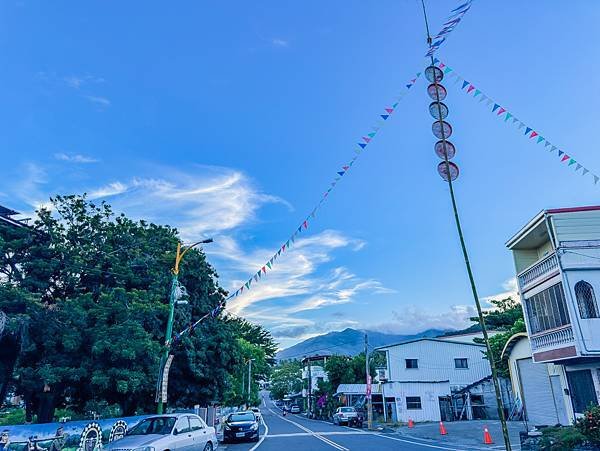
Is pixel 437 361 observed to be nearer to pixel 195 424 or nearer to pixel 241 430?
pixel 241 430

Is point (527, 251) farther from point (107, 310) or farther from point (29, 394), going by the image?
point (29, 394)

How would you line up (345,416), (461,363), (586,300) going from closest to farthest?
(586,300)
(345,416)
(461,363)

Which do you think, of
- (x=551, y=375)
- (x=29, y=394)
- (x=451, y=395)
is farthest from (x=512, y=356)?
(x=29, y=394)

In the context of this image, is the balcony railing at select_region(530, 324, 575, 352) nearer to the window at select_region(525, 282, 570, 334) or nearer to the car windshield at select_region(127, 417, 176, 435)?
the window at select_region(525, 282, 570, 334)

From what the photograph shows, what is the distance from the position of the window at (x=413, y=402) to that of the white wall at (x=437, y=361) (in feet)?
16.7

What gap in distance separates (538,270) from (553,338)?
3.05 meters

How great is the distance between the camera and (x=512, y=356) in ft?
78.2

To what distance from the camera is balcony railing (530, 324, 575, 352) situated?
1665cm

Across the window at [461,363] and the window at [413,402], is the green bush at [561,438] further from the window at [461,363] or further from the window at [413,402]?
the window at [461,363]

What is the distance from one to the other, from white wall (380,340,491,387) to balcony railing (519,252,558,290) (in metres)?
22.3

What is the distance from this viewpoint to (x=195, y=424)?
12.8 m

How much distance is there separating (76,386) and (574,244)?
20157 mm

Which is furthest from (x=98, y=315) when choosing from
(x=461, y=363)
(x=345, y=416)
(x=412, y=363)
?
(x=461, y=363)

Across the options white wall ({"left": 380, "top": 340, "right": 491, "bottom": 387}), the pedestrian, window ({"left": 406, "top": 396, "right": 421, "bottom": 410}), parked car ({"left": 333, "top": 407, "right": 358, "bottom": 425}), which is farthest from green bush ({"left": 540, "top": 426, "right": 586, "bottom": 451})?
white wall ({"left": 380, "top": 340, "right": 491, "bottom": 387})
